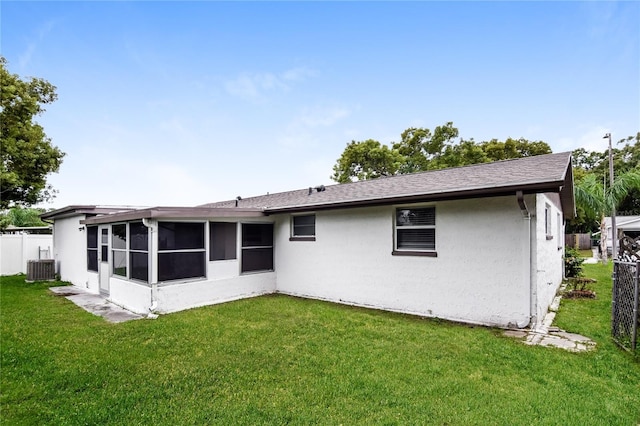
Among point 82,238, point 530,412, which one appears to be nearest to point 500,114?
point 530,412

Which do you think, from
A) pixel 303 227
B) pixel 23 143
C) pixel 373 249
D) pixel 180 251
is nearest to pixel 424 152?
pixel 303 227

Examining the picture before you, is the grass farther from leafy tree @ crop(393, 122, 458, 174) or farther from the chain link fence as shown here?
leafy tree @ crop(393, 122, 458, 174)

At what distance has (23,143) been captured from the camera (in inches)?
509

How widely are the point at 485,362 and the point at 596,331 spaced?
3099 mm

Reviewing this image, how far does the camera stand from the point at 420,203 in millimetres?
7277

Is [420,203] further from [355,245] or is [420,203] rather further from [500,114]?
[500,114]

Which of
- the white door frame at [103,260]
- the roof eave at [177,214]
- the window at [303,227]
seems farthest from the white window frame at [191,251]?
the white door frame at [103,260]

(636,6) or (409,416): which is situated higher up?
(636,6)

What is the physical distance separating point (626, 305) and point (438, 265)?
296 centimetres

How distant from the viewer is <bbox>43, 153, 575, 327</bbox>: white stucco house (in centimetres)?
616

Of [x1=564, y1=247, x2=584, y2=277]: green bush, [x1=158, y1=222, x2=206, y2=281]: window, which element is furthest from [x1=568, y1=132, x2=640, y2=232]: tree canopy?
[x1=158, y1=222, x2=206, y2=281]: window

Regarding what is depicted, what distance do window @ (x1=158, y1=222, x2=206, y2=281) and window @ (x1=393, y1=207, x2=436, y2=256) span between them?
4881mm

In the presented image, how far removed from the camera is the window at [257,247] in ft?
31.4

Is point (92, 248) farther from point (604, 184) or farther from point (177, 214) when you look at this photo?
point (604, 184)
